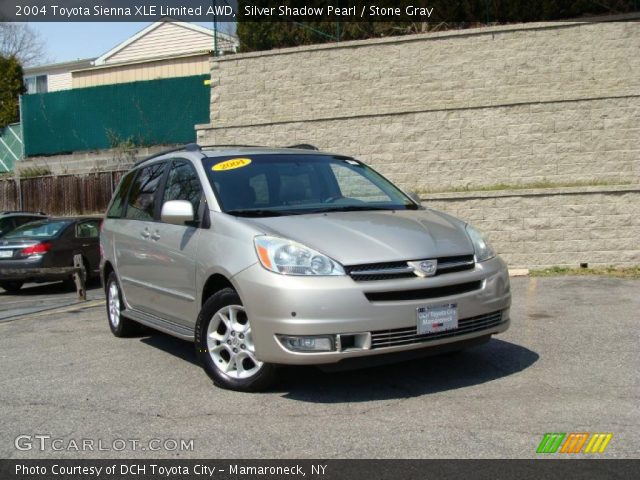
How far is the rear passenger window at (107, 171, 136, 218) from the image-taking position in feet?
25.7

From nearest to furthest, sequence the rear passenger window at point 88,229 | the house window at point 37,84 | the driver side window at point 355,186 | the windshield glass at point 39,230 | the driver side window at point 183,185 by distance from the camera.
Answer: the driver side window at point 183,185
the driver side window at point 355,186
the windshield glass at point 39,230
the rear passenger window at point 88,229
the house window at point 37,84

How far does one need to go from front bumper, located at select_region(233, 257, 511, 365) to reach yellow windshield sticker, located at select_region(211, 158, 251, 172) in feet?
4.55

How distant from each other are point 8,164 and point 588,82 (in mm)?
18579

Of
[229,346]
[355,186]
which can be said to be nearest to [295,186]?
[355,186]

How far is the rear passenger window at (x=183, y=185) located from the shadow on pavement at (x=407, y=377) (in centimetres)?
145

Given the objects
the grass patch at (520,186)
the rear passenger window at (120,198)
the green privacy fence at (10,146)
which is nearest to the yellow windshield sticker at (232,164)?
the rear passenger window at (120,198)

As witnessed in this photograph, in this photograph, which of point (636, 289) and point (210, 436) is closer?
point (210, 436)

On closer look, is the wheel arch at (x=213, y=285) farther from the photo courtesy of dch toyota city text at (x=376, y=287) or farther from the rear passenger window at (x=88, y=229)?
the rear passenger window at (x=88, y=229)

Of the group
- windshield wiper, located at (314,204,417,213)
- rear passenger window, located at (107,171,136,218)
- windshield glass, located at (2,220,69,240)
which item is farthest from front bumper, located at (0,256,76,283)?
windshield wiper, located at (314,204,417,213)

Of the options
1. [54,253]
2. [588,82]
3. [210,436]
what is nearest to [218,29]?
[54,253]

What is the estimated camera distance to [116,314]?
7.83 metres

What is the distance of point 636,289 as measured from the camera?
978 cm

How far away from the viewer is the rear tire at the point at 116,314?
7.68 m

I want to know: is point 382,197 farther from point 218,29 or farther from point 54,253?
point 218,29
